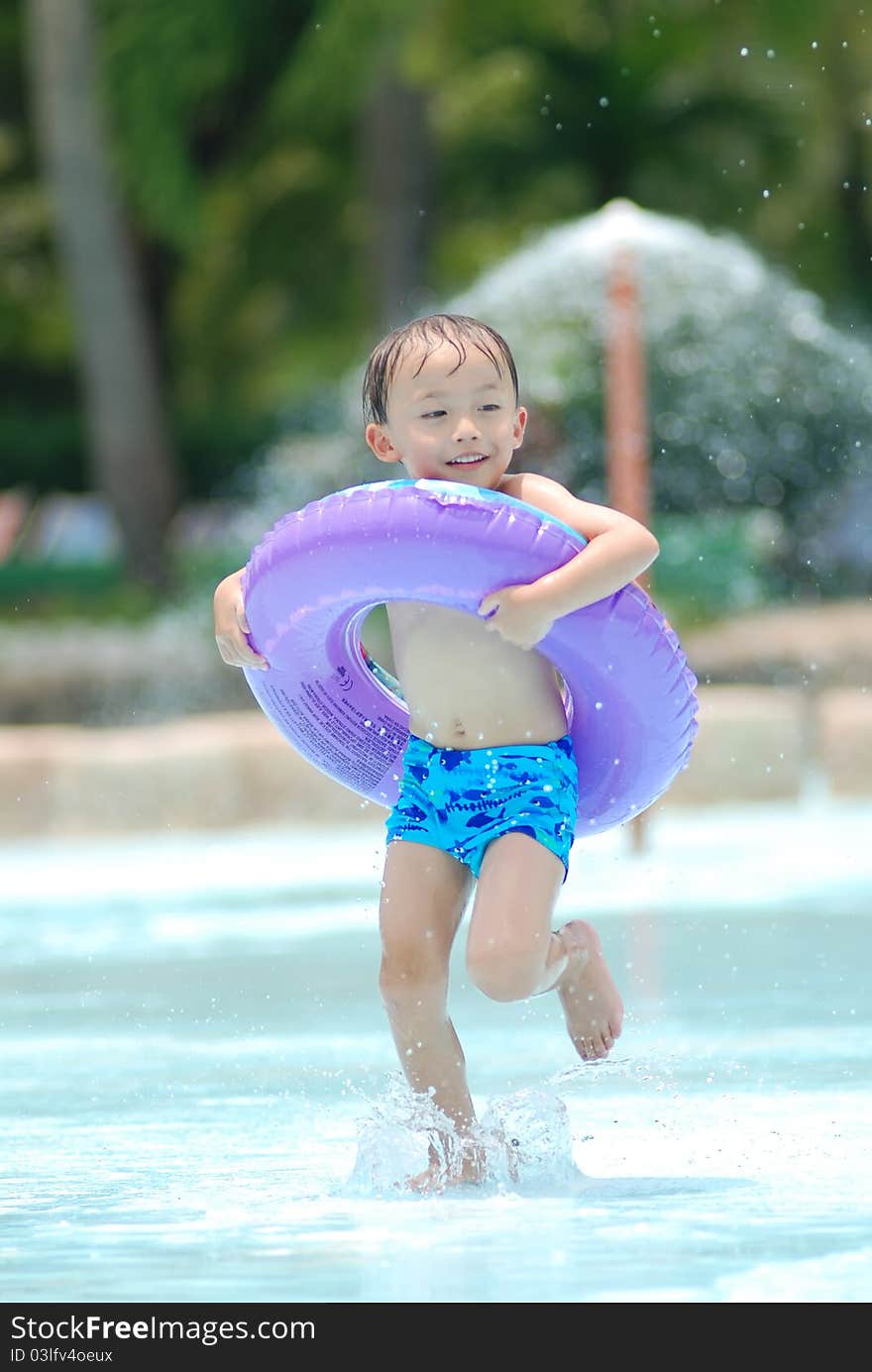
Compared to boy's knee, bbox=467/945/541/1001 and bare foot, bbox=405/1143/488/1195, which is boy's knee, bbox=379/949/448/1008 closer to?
boy's knee, bbox=467/945/541/1001

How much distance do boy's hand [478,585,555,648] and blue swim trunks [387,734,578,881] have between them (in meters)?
0.21

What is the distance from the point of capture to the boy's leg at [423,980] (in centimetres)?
339

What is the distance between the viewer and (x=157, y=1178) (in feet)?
11.4

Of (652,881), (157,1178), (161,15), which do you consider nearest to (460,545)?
(157,1178)

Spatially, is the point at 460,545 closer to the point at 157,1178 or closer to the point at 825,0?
the point at 157,1178

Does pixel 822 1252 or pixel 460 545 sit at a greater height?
pixel 460 545

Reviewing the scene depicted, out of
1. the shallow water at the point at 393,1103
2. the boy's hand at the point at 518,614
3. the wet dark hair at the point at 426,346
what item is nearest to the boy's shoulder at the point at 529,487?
the wet dark hair at the point at 426,346

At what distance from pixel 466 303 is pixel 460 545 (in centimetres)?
996

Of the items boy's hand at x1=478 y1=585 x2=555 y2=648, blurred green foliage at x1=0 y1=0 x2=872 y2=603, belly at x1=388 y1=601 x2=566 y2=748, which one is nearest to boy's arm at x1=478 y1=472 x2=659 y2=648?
boy's hand at x1=478 y1=585 x2=555 y2=648

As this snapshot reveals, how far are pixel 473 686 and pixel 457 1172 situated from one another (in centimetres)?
73

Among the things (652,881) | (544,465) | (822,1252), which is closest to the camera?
(822,1252)

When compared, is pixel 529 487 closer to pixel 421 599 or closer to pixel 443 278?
pixel 421 599

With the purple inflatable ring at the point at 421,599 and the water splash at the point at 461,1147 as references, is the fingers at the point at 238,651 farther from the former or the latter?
the water splash at the point at 461,1147

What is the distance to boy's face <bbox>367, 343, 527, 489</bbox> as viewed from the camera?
3.50m
